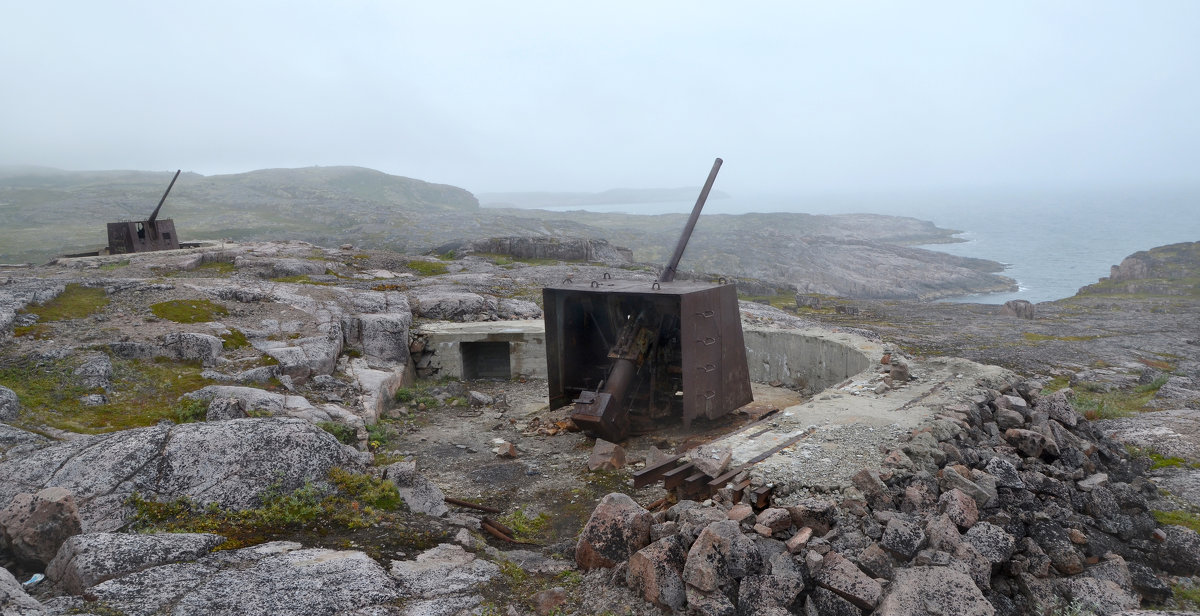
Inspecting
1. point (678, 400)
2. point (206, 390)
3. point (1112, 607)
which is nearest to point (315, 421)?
point (206, 390)

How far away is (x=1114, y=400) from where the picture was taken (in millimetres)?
11047

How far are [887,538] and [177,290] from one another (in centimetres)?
1252

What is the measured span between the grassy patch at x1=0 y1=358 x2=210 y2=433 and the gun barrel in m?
6.15

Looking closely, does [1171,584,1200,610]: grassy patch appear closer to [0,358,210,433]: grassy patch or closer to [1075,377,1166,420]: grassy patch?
[1075,377,1166,420]: grassy patch

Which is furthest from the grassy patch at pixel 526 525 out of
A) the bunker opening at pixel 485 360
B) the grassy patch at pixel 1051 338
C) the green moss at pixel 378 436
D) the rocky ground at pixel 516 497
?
the grassy patch at pixel 1051 338

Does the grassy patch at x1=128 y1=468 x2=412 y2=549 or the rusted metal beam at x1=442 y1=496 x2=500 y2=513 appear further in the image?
the rusted metal beam at x1=442 y1=496 x2=500 y2=513

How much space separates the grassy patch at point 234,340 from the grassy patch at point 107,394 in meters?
0.93

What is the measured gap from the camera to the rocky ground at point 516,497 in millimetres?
4605

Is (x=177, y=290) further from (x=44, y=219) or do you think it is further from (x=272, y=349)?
(x=44, y=219)

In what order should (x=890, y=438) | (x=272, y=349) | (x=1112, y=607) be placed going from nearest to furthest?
(x=1112, y=607) < (x=890, y=438) < (x=272, y=349)

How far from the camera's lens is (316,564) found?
4871 mm

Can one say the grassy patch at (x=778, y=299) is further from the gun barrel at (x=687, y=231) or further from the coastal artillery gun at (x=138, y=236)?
the coastal artillery gun at (x=138, y=236)

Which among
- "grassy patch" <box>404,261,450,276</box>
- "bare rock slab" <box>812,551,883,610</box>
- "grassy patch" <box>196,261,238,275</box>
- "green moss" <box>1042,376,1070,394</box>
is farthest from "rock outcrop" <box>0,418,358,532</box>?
"grassy patch" <box>404,261,450,276</box>

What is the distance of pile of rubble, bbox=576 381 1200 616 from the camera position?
4.50 m
